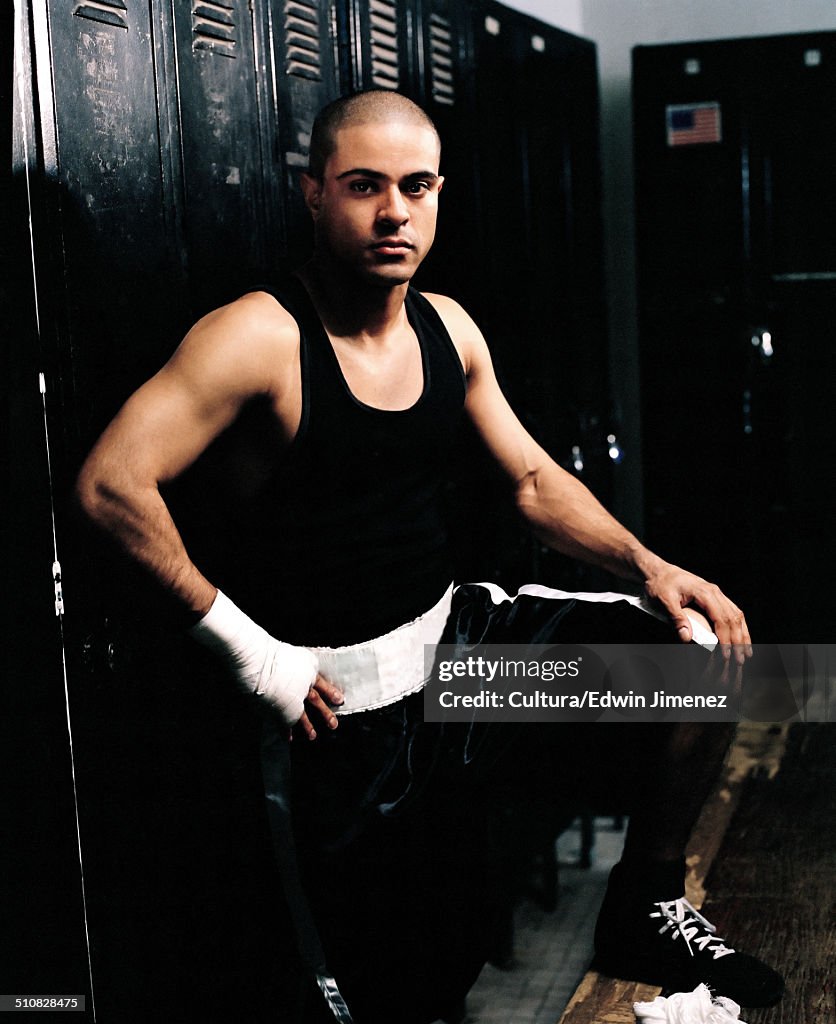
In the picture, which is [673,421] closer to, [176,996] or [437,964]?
[437,964]

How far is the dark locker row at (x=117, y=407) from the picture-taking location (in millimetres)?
1496

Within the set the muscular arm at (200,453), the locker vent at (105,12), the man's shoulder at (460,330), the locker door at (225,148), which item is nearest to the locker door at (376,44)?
the locker door at (225,148)

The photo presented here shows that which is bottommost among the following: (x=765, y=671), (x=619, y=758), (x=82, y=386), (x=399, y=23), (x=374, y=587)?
(x=765, y=671)

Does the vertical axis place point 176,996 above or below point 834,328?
below

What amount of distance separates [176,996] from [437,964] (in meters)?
0.40

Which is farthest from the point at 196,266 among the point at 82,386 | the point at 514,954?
the point at 514,954

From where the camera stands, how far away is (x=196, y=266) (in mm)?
1773

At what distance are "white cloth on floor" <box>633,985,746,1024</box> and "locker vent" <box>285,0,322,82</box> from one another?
1.59 m

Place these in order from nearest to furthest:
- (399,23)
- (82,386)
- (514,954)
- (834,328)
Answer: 1. (82,386)
2. (399,23)
3. (514,954)
4. (834,328)

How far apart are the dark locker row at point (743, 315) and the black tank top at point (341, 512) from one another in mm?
1741

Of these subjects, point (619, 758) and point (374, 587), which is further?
point (619, 758)

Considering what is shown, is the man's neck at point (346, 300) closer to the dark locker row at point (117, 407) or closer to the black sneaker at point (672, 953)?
the dark locker row at point (117, 407)

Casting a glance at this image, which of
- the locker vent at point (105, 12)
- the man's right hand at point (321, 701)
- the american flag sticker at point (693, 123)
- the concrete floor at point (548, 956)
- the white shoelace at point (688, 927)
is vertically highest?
the american flag sticker at point (693, 123)

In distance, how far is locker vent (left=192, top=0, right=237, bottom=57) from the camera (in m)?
1.75
